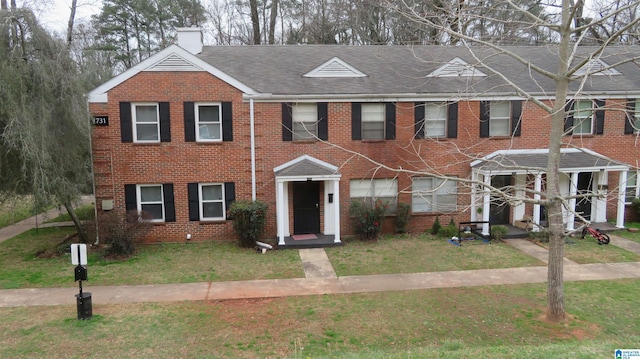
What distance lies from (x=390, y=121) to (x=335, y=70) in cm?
280

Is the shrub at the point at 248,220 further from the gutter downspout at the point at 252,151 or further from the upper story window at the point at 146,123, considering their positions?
the upper story window at the point at 146,123

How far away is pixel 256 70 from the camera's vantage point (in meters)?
15.3

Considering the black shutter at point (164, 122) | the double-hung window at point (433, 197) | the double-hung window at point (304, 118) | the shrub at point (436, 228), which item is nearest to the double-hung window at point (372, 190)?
the double-hung window at point (433, 197)

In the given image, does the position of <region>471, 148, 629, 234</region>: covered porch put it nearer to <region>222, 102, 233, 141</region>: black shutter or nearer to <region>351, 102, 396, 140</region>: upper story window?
<region>351, 102, 396, 140</region>: upper story window

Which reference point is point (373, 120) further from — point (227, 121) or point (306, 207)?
point (227, 121)

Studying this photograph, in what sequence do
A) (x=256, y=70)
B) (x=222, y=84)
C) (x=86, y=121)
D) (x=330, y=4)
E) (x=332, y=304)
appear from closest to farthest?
(x=332, y=304) < (x=86, y=121) < (x=222, y=84) < (x=256, y=70) < (x=330, y=4)

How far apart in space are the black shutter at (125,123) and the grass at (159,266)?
3.66 meters

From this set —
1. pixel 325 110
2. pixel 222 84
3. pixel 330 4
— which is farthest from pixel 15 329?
pixel 330 4

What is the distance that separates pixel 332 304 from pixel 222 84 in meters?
8.43

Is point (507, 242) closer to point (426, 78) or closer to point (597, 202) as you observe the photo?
point (597, 202)

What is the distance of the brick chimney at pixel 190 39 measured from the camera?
616 inches

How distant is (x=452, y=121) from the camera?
48.6 ft

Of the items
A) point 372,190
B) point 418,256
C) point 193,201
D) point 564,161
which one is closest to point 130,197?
point 193,201

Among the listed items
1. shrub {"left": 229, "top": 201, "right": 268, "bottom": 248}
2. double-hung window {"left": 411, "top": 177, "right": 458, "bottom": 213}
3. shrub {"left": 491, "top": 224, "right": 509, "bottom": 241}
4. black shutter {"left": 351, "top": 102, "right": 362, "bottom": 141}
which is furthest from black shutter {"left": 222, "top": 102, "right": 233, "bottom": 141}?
shrub {"left": 491, "top": 224, "right": 509, "bottom": 241}
